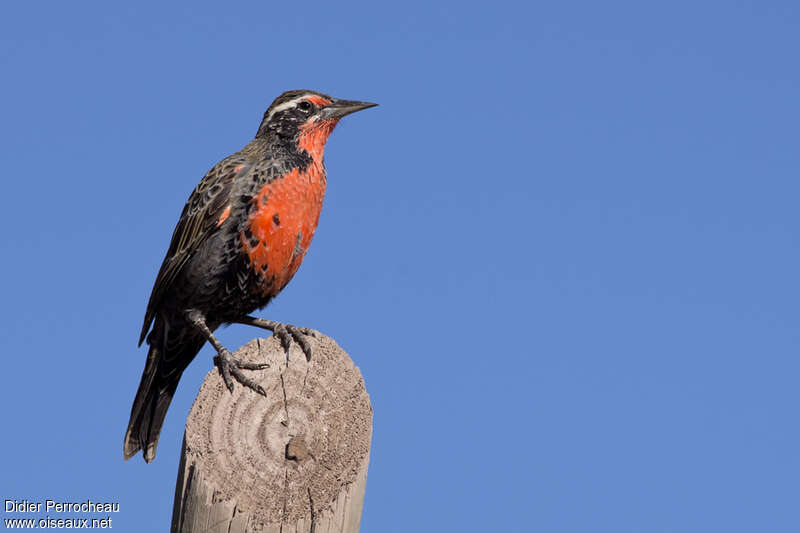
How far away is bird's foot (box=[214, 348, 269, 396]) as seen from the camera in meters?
5.36

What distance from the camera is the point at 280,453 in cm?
514

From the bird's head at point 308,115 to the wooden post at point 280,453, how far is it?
329 cm

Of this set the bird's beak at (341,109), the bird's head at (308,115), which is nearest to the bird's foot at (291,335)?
the bird's head at (308,115)

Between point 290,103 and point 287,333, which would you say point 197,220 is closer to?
point 290,103

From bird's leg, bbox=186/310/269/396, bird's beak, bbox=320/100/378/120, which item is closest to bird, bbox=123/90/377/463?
bird's beak, bbox=320/100/378/120

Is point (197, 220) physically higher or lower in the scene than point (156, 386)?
higher

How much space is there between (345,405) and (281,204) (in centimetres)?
273

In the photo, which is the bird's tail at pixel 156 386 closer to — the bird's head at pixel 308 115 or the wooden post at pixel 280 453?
the bird's head at pixel 308 115

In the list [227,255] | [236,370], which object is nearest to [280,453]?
[236,370]

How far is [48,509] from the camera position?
22.8 ft

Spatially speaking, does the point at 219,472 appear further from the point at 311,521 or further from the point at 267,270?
the point at 267,270

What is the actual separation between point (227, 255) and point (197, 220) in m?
0.44

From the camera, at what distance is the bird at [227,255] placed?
767 cm

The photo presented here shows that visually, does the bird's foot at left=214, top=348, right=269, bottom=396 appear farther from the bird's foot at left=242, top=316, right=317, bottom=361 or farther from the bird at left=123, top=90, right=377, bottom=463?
the bird at left=123, top=90, right=377, bottom=463
